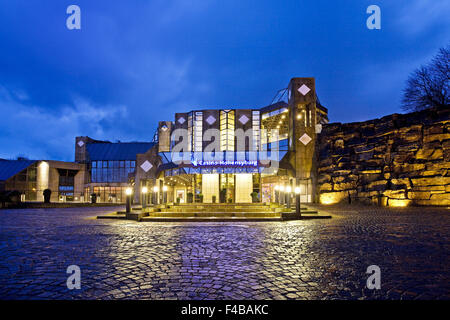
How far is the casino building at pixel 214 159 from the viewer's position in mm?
27188

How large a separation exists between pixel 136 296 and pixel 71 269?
1.81 meters

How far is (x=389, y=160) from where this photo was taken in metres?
24.4

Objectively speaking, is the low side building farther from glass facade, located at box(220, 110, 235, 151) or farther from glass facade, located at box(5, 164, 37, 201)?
glass facade, located at box(220, 110, 235, 151)

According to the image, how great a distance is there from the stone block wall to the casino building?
7.67 ft

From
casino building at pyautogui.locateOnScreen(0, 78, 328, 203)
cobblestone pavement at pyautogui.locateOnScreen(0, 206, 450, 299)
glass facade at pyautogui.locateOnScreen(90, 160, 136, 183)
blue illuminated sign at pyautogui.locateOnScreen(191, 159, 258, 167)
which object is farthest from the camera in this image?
glass facade at pyautogui.locateOnScreen(90, 160, 136, 183)

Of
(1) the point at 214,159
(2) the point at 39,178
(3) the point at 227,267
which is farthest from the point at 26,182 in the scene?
(3) the point at 227,267

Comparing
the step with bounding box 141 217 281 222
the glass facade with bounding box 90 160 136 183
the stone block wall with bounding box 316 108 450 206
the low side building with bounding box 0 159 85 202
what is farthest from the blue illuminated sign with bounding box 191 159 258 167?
the low side building with bounding box 0 159 85 202

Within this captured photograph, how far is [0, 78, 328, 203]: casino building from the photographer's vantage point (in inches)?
1070

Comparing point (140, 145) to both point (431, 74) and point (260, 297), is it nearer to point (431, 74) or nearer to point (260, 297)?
point (431, 74)

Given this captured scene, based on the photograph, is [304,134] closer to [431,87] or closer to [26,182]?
[431,87]

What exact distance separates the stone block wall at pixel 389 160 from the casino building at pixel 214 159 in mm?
2337

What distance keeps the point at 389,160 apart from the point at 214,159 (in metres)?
16.0

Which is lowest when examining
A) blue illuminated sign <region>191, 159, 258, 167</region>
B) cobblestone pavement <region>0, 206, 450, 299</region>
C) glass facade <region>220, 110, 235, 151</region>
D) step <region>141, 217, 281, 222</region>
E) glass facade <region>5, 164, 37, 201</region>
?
step <region>141, 217, 281, 222</region>

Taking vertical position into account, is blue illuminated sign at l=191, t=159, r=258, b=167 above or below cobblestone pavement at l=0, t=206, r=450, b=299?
above
